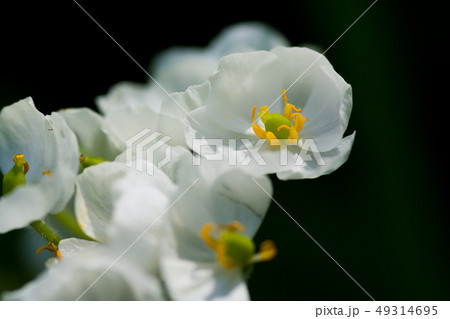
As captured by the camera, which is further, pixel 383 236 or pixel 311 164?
pixel 383 236

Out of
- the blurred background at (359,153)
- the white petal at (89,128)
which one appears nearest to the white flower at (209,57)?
the blurred background at (359,153)

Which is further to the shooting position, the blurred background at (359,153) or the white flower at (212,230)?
the blurred background at (359,153)

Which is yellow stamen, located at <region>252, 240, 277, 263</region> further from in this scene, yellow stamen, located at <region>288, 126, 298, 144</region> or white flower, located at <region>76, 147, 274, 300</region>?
yellow stamen, located at <region>288, 126, 298, 144</region>

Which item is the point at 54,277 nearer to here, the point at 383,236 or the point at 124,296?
the point at 124,296

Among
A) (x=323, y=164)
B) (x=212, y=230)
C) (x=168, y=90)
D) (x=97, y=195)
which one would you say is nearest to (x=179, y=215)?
(x=212, y=230)

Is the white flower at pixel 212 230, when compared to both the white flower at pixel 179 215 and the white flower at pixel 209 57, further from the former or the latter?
the white flower at pixel 209 57

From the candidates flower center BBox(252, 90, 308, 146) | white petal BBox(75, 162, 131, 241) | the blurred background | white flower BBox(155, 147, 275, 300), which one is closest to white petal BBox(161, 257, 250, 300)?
white flower BBox(155, 147, 275, 300)
